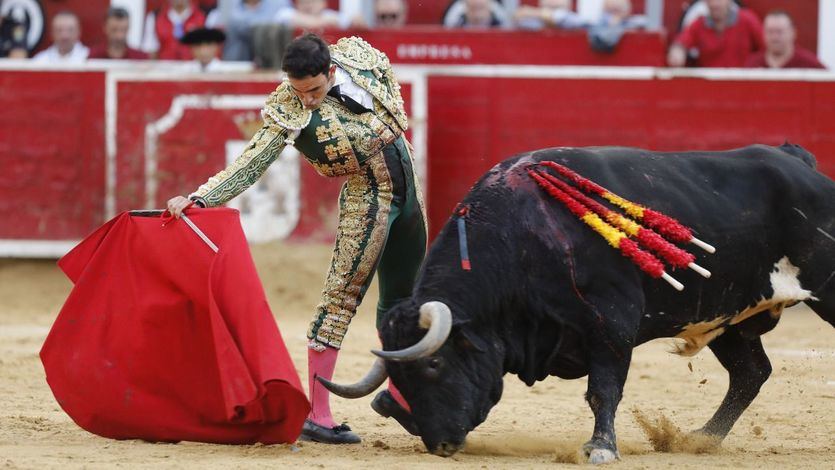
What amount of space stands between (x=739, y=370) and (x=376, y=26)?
518cm

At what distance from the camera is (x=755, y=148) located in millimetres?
4824

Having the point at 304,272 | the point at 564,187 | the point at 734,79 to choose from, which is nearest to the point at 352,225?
the point at 564,187

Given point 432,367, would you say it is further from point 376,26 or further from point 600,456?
point 376,26

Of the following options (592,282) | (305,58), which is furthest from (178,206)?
(592,282)

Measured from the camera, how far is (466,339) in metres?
4.18

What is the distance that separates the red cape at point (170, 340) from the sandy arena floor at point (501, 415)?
9 cm

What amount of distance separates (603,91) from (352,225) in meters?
4.32

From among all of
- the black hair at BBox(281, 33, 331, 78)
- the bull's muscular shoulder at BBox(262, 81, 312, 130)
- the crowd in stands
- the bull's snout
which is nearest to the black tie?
the bull's muscular shoulder at BBox(262, 81, 312, 130)

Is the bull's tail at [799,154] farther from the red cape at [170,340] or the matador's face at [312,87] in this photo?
the red cape at [170,340]

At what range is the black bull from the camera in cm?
418

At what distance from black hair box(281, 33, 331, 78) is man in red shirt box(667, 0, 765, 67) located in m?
5.07

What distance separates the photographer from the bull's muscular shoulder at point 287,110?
14.7ft

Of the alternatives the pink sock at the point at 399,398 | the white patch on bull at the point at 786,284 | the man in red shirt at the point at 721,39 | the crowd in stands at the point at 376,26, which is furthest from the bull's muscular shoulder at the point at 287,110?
the man in red shirt at the point at 721,39

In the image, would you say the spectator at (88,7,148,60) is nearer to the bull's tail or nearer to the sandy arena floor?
the sandy arena floor
